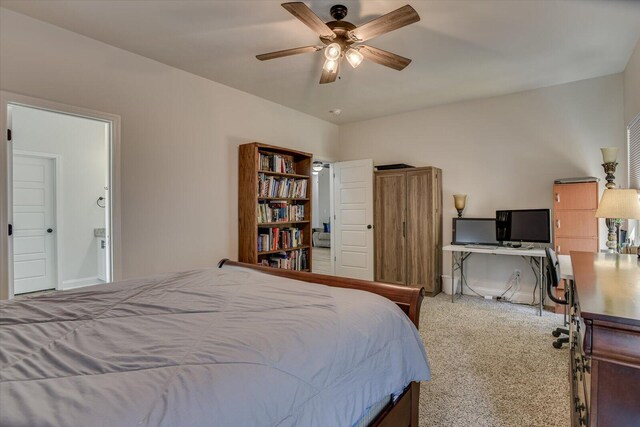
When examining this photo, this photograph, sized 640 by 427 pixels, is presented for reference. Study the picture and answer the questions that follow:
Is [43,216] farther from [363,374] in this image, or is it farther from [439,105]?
[439,105]

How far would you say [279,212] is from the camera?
4.16 m

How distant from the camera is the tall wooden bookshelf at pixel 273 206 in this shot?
150 inches

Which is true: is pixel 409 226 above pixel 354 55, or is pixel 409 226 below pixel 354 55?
below

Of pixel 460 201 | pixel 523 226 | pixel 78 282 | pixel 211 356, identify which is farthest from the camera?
pixel 78 282

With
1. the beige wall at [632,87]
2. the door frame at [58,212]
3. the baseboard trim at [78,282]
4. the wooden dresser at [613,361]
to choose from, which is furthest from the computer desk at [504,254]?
the door frame at [58,212]

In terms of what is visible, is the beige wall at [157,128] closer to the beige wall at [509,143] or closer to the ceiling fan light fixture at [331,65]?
the ceiling fan light fixture at [331,65]

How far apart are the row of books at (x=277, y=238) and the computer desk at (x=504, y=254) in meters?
1.94

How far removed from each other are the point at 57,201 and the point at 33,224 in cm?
42

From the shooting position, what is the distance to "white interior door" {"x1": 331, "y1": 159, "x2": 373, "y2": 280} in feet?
16.3

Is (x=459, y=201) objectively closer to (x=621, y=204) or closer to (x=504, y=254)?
(x=504, y=254)

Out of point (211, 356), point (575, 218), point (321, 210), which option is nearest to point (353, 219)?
point (575, 218)

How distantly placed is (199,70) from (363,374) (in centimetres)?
339

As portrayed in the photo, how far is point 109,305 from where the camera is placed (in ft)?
4.68

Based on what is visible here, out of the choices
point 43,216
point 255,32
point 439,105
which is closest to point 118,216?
point 255,32
